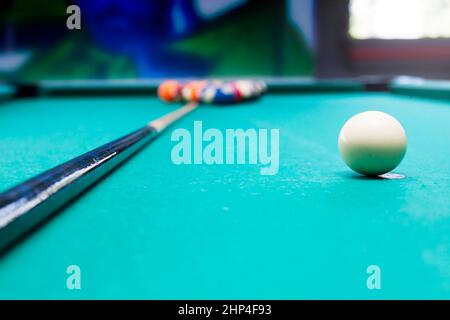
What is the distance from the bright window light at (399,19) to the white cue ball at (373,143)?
267 inches

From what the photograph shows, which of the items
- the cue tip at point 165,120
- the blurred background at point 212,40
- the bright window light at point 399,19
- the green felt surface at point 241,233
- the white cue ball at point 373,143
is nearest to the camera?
the green felt surface at point 241,233

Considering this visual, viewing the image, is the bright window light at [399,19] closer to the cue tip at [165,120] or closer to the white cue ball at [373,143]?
the cue tip at [165,120]

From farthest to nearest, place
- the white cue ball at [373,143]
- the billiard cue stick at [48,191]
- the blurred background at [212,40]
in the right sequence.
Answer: the blurred background at [212,40]
the white cue ball at [373,143]
the billiard cue stick at [48,191]

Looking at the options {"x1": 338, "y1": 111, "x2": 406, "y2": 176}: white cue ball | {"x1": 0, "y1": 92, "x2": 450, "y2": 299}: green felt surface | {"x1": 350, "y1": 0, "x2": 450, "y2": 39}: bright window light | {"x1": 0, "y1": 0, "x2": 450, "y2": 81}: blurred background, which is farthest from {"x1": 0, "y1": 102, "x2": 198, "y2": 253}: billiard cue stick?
{"x1": 350, "y1": 0, "x2": 450, "y2": 39}: bright window light

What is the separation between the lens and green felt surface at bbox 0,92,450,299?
803 mm

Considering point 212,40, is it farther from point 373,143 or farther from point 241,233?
point 241,233

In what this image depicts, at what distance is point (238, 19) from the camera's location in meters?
8.45

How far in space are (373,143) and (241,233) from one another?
0.62 meters

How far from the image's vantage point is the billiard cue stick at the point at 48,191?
96cm

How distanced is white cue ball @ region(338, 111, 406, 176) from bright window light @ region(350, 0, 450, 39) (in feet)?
22.3


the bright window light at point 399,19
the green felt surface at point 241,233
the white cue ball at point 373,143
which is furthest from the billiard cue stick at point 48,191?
the bright window light at point 399,19

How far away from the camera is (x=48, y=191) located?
3.72 ft
